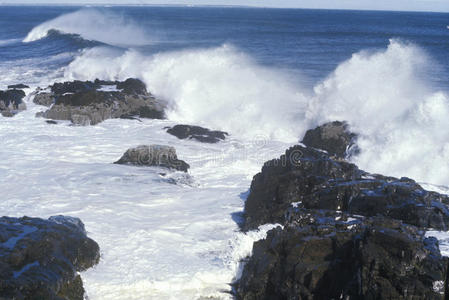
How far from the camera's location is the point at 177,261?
774 centimetres

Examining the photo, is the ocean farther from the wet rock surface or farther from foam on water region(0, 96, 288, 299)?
the wet rock surface

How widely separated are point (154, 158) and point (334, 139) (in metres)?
5.82

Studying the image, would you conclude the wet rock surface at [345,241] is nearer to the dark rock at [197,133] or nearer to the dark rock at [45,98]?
the dark rock at [197,133]

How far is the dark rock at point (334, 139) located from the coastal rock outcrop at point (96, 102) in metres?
6.41

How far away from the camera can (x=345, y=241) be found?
6.45m

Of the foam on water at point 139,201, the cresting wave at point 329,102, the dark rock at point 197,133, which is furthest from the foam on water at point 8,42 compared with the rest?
the dark rock at point 197,133

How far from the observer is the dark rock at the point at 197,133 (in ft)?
53.1

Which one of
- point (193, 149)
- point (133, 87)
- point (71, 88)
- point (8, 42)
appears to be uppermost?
point (8, 42)

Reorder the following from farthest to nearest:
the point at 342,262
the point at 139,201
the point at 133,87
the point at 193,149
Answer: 1. the point at 133,87
2. the point at 193,149
3. the point at 139,201
4. the point at 342,262

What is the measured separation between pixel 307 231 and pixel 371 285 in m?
1.31

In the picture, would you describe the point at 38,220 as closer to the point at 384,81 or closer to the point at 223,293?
the point at 223,293

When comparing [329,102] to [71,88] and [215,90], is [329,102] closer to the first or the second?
[215,90]

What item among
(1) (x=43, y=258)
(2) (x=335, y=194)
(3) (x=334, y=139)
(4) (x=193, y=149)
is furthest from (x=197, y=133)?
(1) (x=43, y=258)

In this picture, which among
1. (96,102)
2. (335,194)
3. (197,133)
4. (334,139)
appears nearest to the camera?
(335,194)
